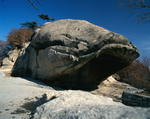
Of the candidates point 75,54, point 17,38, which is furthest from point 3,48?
point 75,54

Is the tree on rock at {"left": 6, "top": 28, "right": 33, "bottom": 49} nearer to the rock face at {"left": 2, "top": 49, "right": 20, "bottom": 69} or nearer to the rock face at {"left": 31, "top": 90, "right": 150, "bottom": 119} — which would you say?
the rock face at {"left": 2, "top": 49, "right": 20, "bottom": 69}

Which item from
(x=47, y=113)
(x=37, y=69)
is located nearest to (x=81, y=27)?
(x=37, y=69)

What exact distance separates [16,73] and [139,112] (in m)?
7.15

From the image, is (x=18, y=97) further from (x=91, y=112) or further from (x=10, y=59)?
(x=10, y=59)

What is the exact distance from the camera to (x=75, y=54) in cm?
459

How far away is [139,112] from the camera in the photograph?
87 centimetres

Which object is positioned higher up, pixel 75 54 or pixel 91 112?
pixel 75 54

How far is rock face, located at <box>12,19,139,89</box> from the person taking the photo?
457 centimetres

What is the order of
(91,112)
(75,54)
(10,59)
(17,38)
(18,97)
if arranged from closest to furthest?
(91,112) < (18,97) < (75,54) < (10,59) < (17,38)

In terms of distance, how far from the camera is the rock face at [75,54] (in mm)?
4566

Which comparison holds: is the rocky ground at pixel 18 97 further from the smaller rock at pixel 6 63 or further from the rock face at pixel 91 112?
the smaller rock at pixel 6 63

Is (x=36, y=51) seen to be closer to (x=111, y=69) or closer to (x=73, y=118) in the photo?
(x=111, y=69)

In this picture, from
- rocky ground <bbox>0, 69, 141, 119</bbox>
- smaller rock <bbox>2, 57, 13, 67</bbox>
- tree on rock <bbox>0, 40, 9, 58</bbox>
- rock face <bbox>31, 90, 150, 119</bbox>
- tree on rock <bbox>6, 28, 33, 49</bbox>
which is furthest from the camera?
tree on rock <bbox>0, 40, 9, 58</bbox>

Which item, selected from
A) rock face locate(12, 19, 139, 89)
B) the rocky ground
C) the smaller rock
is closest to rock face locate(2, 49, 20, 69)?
the smaller rock
